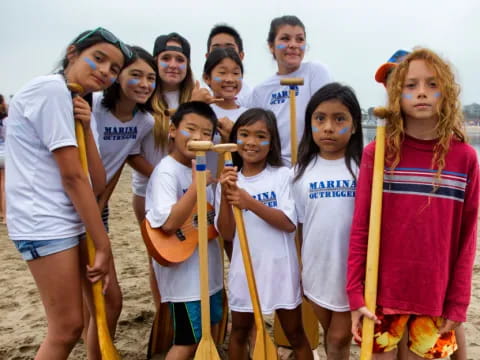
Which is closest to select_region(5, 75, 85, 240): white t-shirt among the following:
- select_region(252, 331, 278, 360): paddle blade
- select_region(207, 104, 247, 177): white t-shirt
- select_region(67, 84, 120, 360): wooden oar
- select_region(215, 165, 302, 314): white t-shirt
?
select_region(67, 84, 120, 360): wooden oar

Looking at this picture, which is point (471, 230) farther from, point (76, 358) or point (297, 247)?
point (76, 358)

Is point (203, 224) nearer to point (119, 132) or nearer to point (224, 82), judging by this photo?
point (119, 132)

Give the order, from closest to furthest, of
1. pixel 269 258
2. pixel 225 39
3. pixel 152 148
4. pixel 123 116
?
1. pixel 269 258
2. pixel 123 116
3. pixel 152 148
4. pixel 225 39

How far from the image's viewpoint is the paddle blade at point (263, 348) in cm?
249

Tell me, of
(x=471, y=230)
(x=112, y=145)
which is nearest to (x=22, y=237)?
(x=112, y=145)

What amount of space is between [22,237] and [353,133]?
192 cm

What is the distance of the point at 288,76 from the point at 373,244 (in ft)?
5.91

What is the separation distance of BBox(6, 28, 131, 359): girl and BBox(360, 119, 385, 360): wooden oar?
140cm

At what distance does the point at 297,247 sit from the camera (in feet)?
9.55

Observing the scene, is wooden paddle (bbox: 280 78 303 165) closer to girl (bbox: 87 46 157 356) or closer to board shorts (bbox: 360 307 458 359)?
girl (bbox: 87 46 157 356)

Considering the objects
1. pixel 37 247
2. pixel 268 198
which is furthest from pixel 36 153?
pixel 268 198

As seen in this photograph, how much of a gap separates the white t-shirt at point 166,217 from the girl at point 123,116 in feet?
1.46

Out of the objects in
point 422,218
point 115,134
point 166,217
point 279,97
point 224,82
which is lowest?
point 166,217

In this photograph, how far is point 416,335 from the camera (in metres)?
2.10
